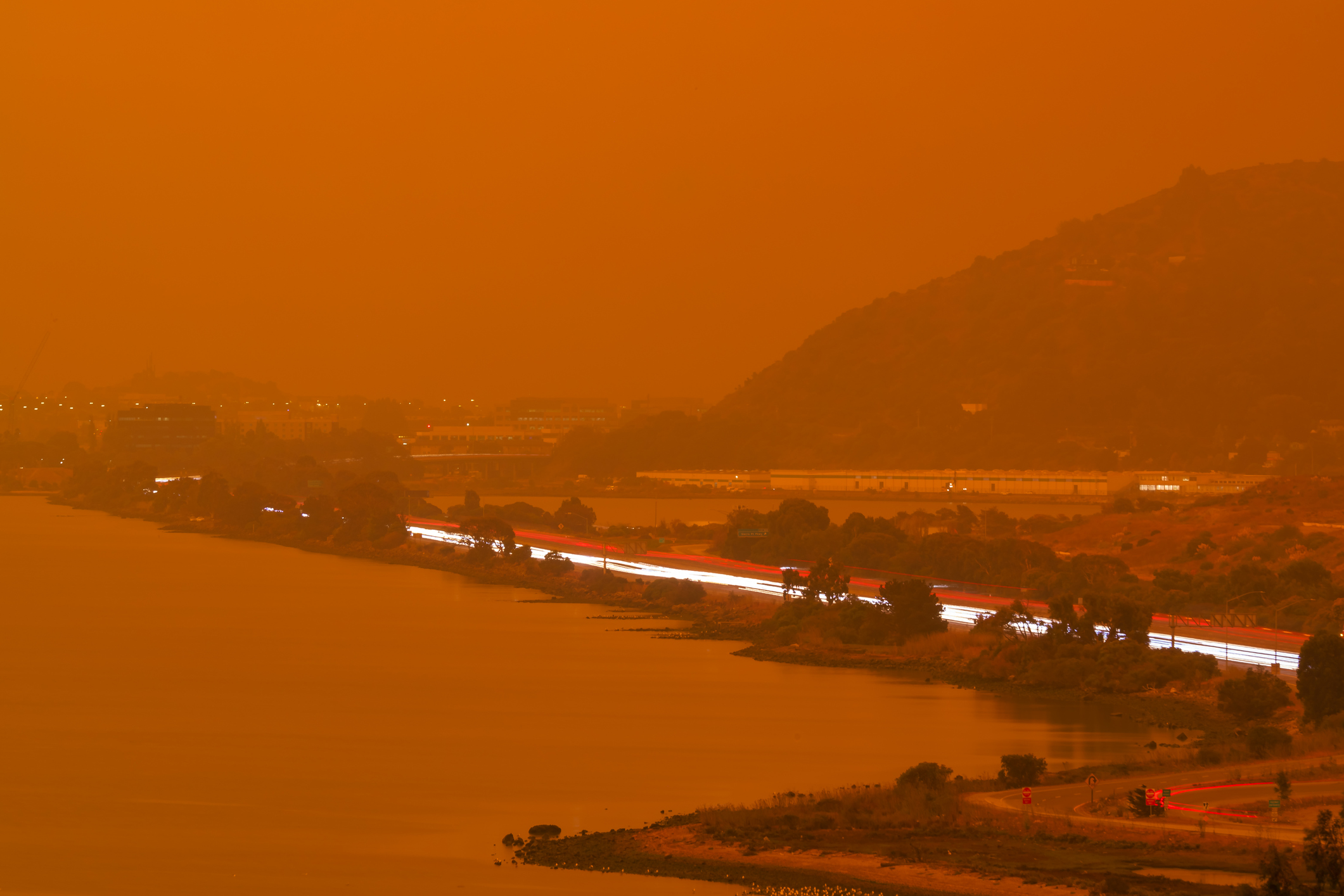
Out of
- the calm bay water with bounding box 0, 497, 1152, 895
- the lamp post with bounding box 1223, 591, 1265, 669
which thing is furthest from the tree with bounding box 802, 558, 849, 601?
the lamp post with bounding box 1223, 591, 1265, 669

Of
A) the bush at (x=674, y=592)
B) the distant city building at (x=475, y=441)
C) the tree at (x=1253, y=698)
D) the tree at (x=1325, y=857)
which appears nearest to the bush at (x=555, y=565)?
the bush at (x=674, y=592)

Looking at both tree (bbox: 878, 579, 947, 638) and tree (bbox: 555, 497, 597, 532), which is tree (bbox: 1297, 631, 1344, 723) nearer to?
tree (bbox: 878, 579, 947, 638)

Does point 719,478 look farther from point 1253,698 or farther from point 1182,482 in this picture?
point 1253,698

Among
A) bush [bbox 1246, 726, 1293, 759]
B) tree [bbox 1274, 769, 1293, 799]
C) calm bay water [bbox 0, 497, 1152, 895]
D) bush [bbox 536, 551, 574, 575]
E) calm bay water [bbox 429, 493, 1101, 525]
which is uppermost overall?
calm bay water [bbox 429, 493, 1101, 525]

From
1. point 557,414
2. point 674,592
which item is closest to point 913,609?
point 674,592

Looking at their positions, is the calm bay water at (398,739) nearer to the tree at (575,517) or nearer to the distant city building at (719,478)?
the tree at (575,517)

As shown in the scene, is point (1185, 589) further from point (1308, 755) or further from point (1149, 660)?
point (1308, 755)

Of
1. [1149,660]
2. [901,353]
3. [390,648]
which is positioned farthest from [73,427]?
[1149,660]

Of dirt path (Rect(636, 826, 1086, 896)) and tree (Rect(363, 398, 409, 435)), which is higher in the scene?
tree (Rect(363, 398, 409, 435))
